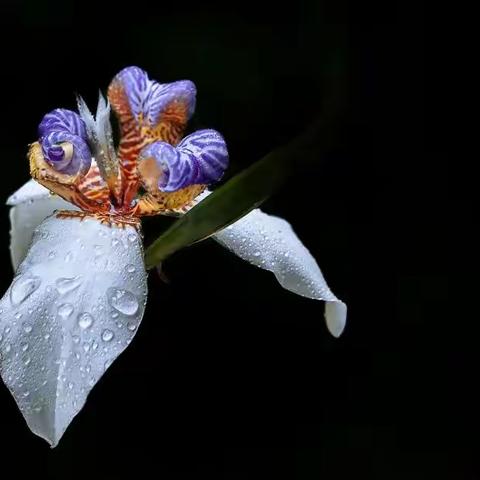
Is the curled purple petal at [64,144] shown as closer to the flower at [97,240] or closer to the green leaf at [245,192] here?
the flower at [97,240]

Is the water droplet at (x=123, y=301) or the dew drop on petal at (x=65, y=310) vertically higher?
the dew drop on petal at (x=65, y=310)

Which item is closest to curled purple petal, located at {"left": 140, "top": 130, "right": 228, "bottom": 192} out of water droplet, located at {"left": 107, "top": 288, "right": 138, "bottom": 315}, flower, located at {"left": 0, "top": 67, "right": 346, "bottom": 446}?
flower, located at {"left": 0, "top": 67, "right": 346, "bottom": 446}

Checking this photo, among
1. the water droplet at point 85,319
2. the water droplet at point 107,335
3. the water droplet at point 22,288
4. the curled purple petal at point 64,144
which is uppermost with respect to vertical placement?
the curled purple petal at point 64,144

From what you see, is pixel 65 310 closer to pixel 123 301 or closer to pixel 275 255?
pixel 123 301

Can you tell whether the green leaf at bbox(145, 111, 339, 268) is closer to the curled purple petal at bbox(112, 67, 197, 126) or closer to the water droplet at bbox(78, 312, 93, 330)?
the water droplet at bbox(78, 312, 93, 330)

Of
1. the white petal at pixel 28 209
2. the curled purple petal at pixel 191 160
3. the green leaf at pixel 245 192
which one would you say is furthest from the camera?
the white petal at pixel 28 209

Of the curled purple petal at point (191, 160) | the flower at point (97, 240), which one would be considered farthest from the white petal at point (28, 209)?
the curled purple petal at point (191, 160)
